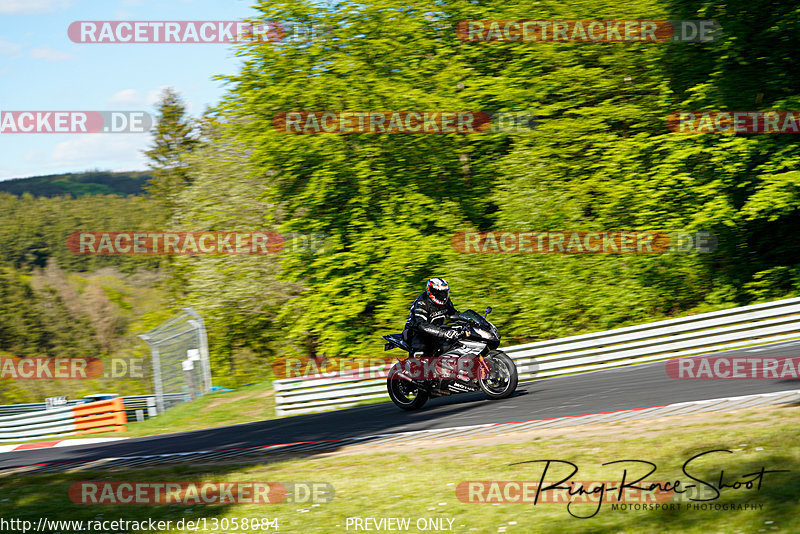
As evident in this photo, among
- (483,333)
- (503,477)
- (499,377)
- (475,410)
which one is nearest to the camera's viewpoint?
(503,477)

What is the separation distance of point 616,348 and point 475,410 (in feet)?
18.3

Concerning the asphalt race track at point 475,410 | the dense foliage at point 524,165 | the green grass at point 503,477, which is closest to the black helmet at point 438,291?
the asphalt race track at point 475,410

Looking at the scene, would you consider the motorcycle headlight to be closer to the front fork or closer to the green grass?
the front fork

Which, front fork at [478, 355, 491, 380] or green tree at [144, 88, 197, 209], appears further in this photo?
green tree at [144, 88, 197, 209]

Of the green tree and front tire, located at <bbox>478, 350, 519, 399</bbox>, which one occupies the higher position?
the green tree

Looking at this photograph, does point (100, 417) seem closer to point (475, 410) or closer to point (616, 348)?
point (475, 410)

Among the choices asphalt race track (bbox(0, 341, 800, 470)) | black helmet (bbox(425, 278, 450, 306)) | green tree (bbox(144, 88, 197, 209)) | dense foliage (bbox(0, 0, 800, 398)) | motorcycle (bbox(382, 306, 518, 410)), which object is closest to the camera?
asphalt race track (bbox(0, 341, 800, 470))

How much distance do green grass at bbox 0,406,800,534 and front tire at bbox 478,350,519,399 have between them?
2347mm

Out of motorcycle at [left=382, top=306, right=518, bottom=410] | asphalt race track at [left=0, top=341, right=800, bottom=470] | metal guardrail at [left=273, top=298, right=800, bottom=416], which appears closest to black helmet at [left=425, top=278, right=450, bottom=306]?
motorcycle at [left=382, top=306, right=518, bottom=410]

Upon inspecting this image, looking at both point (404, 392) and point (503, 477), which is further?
point (404, 392)

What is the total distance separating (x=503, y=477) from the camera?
6746 mm

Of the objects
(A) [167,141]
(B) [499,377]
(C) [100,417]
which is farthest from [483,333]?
(A) [167,141]

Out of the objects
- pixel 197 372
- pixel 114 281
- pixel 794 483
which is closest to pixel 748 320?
pixel 794 483

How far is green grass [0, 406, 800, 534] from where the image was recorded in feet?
17.4
